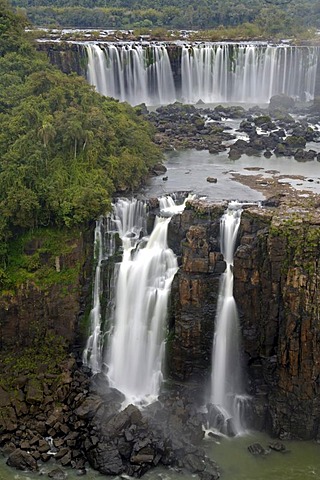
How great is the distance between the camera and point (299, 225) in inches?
1016

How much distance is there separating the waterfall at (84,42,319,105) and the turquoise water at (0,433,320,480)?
41.1 meters

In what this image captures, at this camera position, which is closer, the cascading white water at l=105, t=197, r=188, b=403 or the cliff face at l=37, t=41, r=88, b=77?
the cascading white water at l=105, t=197, r=188, b=403

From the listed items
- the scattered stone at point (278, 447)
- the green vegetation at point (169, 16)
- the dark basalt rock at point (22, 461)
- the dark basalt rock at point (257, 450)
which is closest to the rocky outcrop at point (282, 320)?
the scattered stone at point (278, 447)

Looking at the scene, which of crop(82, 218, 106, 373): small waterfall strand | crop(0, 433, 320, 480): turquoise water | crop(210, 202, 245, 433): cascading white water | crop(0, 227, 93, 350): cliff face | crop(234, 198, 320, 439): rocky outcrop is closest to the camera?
crop(0, 433, 320, 480): turquoise water

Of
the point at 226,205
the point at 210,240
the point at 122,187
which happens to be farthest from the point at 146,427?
the point at 122,187

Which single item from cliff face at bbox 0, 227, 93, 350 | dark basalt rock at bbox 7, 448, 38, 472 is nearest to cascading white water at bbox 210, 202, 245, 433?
cliff face at bbox 0, 227, 93, 350

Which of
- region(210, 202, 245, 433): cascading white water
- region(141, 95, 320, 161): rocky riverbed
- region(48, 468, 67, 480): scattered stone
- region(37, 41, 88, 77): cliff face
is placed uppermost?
region(37, 41, 88, 77): cliff face

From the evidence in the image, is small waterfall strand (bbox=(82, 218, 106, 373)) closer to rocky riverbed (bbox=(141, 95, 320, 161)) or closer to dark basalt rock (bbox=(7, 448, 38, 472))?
dark basalt rock (bbox=(7, 448, 38, 472))

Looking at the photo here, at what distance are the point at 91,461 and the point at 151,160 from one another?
18.7 m

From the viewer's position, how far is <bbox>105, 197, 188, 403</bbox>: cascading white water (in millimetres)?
27188

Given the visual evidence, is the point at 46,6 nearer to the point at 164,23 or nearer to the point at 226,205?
the point at 164,23

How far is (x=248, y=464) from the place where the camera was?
23.2 meters

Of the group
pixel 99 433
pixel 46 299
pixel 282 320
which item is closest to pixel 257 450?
pixel 282 320

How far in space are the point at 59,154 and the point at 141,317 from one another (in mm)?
9323
